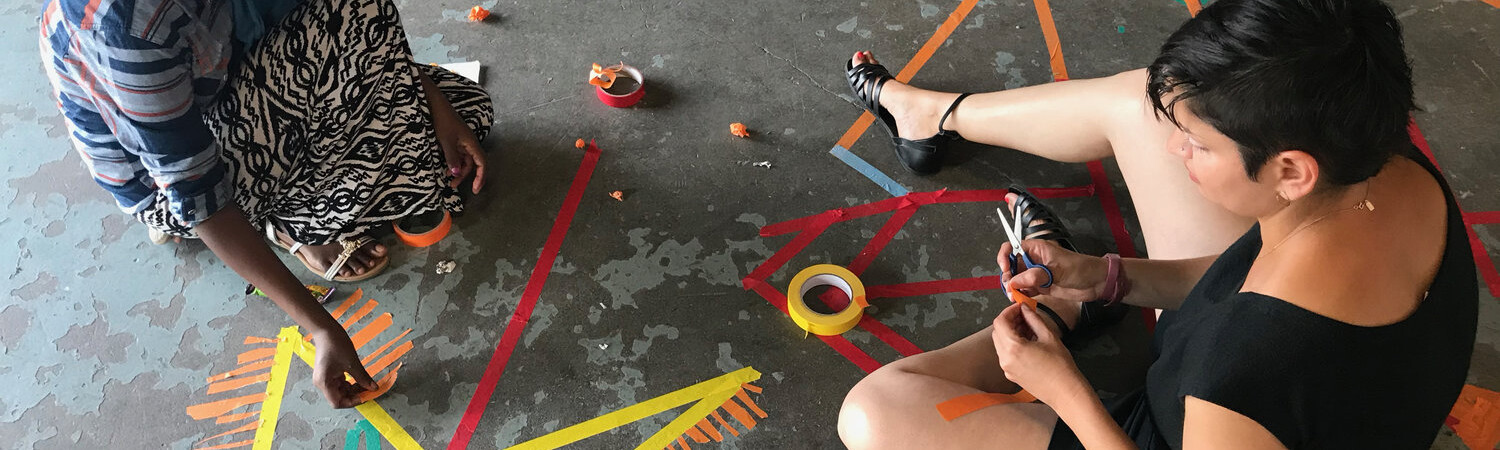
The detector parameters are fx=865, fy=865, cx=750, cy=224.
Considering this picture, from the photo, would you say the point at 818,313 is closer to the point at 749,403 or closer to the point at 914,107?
the point at 749,403

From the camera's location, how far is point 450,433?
2.01m

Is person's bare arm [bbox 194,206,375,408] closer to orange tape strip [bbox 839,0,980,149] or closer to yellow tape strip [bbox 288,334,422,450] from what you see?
yellow tape strip [bbox 288,334,422,450]

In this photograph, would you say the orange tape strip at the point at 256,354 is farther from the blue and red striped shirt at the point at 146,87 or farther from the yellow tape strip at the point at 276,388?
the blue and red striped shirt at the point at 146,87

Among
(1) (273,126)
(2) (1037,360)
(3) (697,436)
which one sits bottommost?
(3) (697,436)

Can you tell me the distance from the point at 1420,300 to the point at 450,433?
184cm

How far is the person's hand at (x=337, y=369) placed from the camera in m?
1.94

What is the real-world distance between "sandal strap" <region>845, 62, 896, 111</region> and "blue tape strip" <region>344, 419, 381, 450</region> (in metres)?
1.62

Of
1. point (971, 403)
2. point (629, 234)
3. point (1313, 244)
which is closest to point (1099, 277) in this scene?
point (971, 403)

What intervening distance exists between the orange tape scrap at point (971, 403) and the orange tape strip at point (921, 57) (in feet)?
3.51

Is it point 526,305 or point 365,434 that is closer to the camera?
point 365,434

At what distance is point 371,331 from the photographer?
2201 millimetres

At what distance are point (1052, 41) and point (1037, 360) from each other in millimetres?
1724

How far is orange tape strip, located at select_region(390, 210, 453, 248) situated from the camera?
7.69 feet

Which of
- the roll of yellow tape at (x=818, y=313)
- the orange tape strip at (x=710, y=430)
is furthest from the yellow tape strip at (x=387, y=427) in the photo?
the roll of yellow tape at (x=818, y=313)
